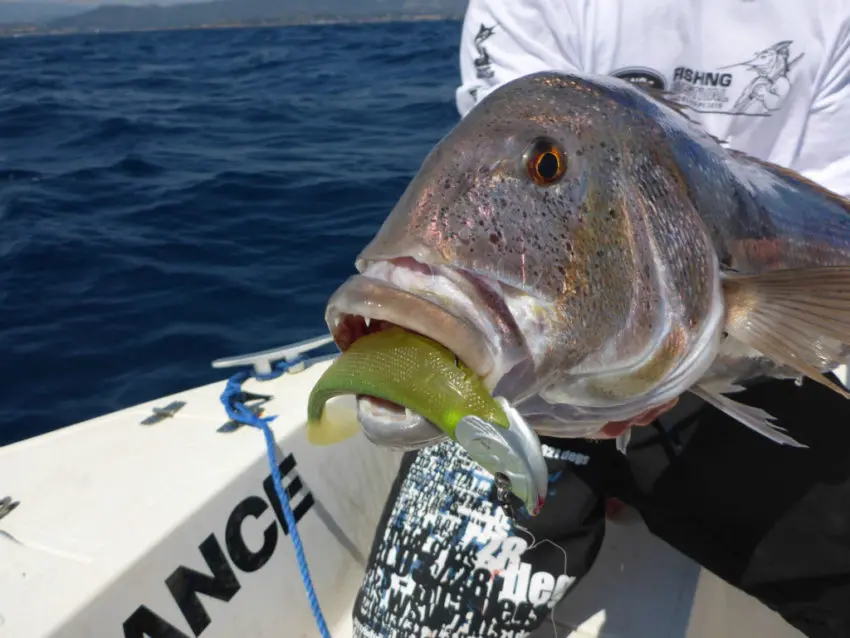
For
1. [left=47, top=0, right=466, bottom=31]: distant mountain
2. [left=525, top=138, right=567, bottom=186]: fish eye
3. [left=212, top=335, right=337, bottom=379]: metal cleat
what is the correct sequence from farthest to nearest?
[left=47, top=0, right=466, bottom=31]: distant mountain < [left=212, top=335, right=337, bottom=379]: metal cleat < [left=525, top=138, right=567, bottom=186]: fish eye

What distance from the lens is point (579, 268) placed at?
114cm

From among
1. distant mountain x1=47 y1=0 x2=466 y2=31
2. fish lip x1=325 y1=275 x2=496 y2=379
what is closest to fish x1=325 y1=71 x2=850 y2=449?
fish lip x1=325 y1=275 x2=496 y2=379

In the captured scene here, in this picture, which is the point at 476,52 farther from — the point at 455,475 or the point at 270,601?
the point at 270,601

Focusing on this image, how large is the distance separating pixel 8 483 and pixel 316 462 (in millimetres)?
983

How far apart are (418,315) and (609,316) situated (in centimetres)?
34

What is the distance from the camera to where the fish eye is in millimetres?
1182

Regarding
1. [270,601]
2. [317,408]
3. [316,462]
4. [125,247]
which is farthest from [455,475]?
[125,247]

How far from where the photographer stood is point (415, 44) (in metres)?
25.0

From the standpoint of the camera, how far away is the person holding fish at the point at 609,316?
1.07m

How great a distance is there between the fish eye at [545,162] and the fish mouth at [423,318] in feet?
0.74

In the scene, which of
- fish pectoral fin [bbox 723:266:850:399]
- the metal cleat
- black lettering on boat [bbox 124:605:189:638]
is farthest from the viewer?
the metal cleat

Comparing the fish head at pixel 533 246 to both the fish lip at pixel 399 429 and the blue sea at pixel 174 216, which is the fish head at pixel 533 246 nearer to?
the fish lip at pixel 399 429

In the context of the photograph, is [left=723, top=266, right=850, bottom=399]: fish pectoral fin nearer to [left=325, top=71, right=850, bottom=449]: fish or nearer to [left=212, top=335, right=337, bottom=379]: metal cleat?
[left=325, top=71, right=850, bottom=449]: fish

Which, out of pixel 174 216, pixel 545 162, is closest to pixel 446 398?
pixel 545 162
